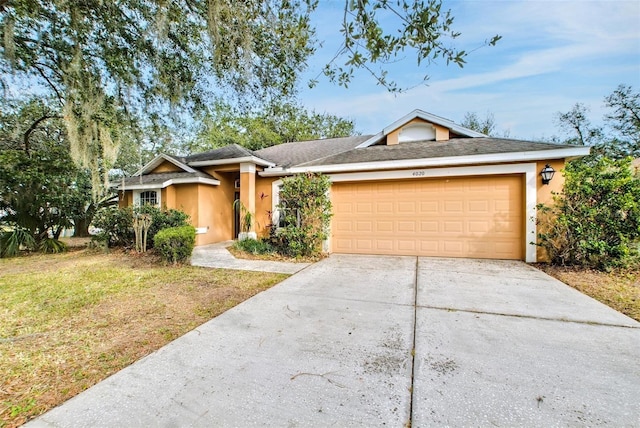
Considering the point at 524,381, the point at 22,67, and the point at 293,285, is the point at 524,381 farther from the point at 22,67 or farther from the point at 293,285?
the point at 22,67

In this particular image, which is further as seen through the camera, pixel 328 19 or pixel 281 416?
pixel 328 19

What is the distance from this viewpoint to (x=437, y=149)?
8.12 m

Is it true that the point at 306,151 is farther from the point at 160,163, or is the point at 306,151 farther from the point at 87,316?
the point at 87,316

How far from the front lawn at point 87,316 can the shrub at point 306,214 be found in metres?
1.95

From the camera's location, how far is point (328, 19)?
3631mm

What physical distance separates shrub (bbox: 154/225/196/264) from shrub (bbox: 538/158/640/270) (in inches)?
330

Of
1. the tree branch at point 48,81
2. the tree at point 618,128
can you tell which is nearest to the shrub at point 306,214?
the tree branch at point 48,81

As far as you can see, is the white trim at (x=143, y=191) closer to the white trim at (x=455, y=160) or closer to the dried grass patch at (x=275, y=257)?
the dried grass patch at (x=275, y=257)

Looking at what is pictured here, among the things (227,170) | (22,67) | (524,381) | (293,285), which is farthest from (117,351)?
(227,170)

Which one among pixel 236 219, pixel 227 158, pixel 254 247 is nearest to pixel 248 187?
pixel 227 158

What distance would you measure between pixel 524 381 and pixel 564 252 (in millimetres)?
5545

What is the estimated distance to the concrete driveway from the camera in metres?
1.89

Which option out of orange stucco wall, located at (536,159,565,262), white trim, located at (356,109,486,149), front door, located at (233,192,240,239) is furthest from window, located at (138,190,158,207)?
orange stucco wall, located at (536,159,565,262)

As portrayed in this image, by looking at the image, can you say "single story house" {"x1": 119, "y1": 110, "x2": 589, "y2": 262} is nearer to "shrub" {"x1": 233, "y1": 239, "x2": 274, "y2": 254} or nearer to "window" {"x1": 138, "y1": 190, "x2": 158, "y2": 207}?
"window" {"x1": 138, "y1": 190, "x2": 158, "y2": 207}
